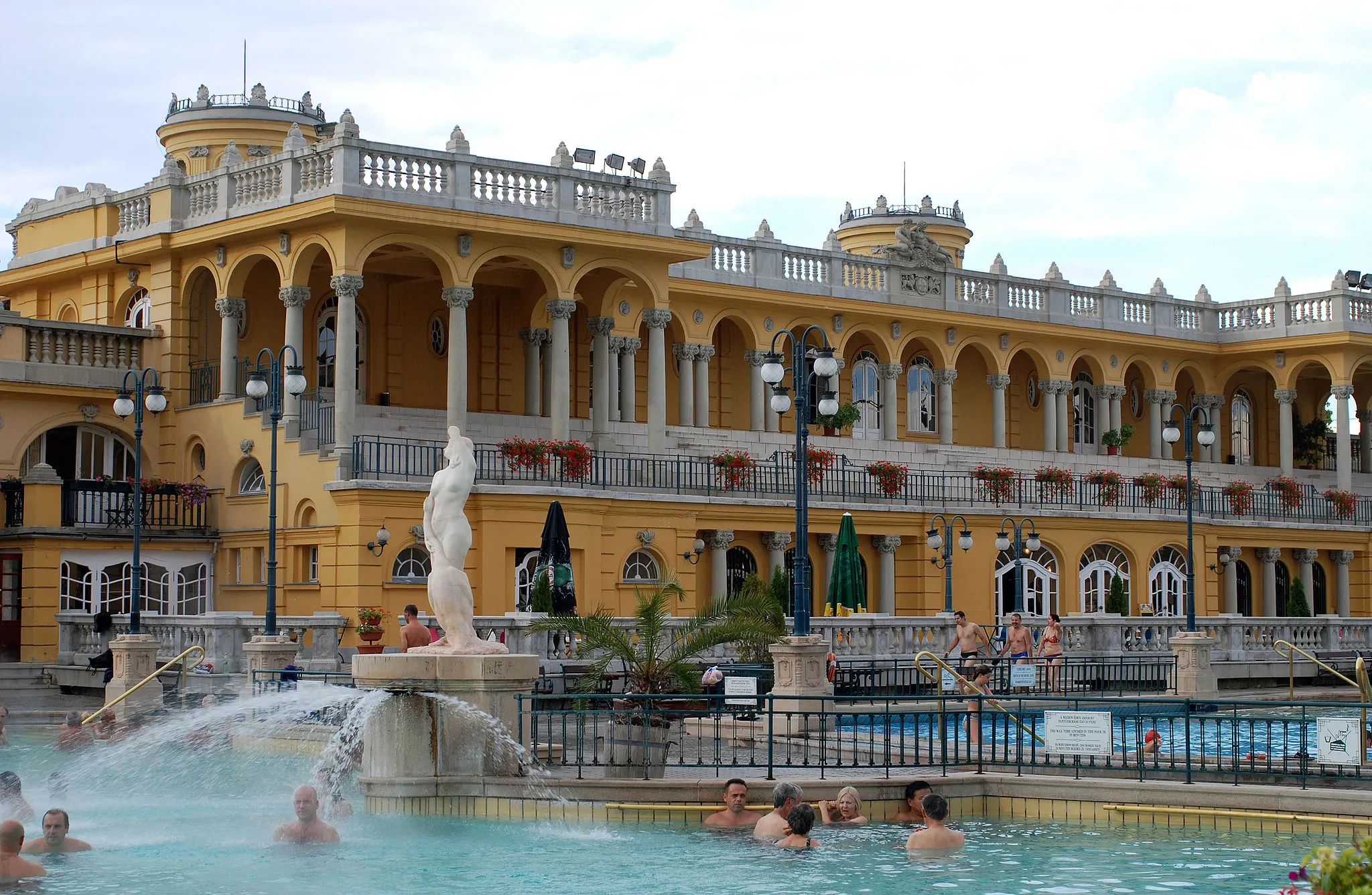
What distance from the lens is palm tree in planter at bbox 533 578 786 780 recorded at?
60.8 ft

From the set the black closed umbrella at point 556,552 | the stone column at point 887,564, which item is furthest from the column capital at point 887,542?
the black closed umbrella at point 556,552

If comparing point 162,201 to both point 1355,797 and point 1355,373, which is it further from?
point 1355,373

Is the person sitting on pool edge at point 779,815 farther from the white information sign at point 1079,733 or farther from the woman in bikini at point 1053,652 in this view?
the woman in bikini at point 1053,652

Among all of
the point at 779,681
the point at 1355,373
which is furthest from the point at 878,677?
the point at 1355,373

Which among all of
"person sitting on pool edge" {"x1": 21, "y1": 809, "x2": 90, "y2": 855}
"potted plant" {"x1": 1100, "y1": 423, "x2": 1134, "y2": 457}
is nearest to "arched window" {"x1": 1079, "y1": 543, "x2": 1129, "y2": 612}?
"potted plant" {"x1": 1100, "y1": 423, "x2": 1134, "y2": 457}

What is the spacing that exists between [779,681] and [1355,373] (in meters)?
40.5

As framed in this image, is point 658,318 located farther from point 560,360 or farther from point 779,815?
point 779,815

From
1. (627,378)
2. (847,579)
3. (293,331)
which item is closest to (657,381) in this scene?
(627,378)

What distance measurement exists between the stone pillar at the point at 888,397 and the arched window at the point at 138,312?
1837 cm

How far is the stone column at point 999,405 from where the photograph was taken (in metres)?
49.8

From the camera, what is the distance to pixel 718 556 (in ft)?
127

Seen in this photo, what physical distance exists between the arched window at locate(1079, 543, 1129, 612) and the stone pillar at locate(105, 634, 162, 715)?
2392 centimetres

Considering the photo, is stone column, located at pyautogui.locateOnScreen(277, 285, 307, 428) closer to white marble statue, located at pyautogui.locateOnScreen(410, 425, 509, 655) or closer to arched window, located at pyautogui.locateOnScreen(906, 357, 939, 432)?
white marble statue, located at pyautogui.locateOnScreen(410, 425, 509, 655)

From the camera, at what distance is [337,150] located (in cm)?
3412
